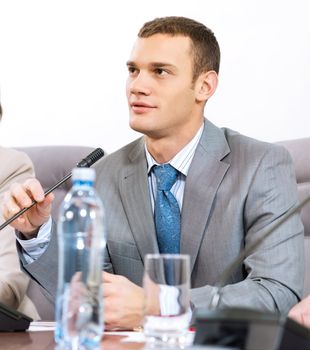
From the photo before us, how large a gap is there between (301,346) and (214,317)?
0.16 metres

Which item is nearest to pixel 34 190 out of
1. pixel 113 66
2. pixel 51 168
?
pixel 51 168

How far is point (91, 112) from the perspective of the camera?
2.50 meters

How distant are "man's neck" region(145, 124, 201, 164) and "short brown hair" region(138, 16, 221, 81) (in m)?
0.17

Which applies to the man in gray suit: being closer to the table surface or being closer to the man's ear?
the man's ear

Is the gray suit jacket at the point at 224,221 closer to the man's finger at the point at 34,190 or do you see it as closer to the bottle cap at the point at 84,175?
the man's finger at the point at 34,190

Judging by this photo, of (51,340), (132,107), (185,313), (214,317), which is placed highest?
(132,107)

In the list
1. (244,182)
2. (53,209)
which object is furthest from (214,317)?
(53,209)

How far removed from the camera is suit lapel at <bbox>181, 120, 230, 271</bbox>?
1.75 metres

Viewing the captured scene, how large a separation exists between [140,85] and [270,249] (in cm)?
52

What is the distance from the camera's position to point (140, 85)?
72.1 inches

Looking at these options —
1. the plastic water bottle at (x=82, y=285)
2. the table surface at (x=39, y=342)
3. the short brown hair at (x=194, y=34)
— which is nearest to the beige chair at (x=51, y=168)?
the short brown hair at (x=194, y=34)

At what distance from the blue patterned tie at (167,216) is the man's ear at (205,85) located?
0.81ft

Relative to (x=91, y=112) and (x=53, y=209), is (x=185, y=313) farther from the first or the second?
(x=91, y=112)

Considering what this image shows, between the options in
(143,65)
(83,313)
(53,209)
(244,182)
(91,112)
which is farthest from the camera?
(91,112)
